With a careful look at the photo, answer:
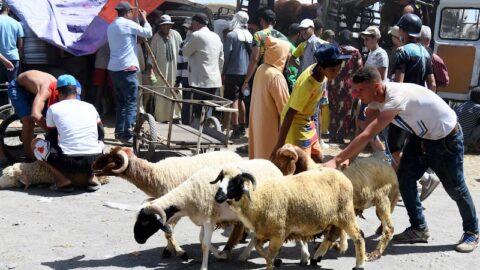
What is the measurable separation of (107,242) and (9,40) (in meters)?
6.56

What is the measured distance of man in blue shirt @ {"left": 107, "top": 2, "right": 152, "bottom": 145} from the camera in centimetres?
960

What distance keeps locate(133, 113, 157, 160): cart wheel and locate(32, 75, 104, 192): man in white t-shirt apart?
129 cm

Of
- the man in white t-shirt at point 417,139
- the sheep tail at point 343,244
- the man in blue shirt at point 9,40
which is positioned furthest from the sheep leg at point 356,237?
the man in blue shirt at point 9,40

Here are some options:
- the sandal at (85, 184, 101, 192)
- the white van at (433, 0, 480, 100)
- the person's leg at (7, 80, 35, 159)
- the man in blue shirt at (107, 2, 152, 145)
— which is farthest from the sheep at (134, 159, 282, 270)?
the white van at (433, 0, 480, 100)

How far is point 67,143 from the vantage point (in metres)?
7.08

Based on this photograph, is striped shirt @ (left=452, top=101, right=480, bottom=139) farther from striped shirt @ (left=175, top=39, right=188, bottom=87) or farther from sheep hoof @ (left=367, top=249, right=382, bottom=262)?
sheep hoof @ (left=367, top=249, right=382, bottom=262)

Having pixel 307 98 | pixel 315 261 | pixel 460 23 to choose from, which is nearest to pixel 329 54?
pixel 307 98

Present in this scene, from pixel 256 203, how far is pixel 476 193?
192 inches

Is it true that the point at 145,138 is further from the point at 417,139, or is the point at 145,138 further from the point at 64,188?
the point at 417,139

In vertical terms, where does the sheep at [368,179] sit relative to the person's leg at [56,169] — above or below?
above

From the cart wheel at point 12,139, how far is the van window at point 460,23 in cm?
785

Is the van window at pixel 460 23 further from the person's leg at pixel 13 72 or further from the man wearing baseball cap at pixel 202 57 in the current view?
the person's leg at pixel 13 72

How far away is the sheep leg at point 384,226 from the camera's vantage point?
5273 millimetres

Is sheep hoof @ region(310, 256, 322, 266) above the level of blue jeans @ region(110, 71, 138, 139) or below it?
below
